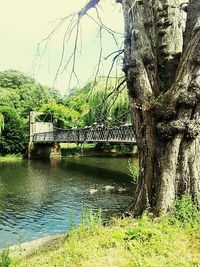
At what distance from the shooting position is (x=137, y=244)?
3.53 m

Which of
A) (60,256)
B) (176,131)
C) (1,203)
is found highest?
(176,131)

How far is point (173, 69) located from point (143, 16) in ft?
2.58

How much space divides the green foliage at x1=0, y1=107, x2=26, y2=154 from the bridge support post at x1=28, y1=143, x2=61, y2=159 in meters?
1.11

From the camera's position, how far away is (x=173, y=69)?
15.6 feet

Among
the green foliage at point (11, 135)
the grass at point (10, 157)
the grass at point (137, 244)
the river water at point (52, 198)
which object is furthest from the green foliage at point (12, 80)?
the grass at point (137, 244)

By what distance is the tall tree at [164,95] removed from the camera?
4.29 metres

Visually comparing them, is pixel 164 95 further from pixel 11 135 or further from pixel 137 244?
pixel 11 135

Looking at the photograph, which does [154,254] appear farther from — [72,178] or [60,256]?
[72,178]

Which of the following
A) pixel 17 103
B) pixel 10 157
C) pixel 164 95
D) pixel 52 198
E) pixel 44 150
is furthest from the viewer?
pixel 17 103

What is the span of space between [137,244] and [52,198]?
12.7m

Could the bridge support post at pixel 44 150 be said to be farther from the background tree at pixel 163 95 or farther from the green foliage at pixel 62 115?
the background tree at pixel 163 95

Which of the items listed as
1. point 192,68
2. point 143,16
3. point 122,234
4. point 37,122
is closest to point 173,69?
point 192,68

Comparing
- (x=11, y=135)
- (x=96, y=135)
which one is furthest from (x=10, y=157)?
(x=96, y=135)

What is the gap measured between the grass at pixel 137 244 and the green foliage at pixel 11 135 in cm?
3296
